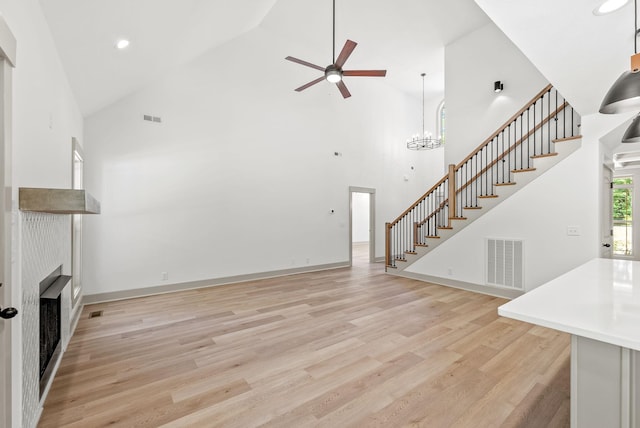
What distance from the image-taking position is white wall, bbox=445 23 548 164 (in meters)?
5.52

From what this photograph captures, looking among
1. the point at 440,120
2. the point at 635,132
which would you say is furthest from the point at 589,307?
the point at 440,120

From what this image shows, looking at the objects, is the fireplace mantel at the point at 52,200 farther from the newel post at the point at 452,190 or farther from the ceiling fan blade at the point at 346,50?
the newel post at the point at 452,190

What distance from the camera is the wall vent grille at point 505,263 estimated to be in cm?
468

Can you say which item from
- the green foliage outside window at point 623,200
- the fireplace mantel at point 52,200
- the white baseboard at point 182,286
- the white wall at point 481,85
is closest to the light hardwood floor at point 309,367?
the white baseboard at point 182,286

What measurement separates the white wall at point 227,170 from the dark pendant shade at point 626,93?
17.6 feet

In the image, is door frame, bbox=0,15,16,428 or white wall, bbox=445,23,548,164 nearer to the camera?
door frame, bbox=0,15,16,428

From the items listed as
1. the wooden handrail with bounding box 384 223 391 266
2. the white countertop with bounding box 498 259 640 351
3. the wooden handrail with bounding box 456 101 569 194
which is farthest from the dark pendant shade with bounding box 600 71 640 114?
the wooden handrail with bounding box 384 223 391 266

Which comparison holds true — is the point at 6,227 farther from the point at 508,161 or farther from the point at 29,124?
the point at 508,161

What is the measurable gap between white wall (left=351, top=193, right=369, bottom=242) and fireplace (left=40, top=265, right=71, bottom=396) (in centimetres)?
1142

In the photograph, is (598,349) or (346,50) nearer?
(598,349)

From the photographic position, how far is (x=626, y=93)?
1650mm

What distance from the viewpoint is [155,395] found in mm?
2242

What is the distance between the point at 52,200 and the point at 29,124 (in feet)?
1.82

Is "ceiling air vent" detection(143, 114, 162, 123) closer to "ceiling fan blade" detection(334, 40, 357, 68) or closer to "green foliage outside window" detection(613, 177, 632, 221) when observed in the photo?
"ceiling fan blade" detection(334, 40, 357, 68)
